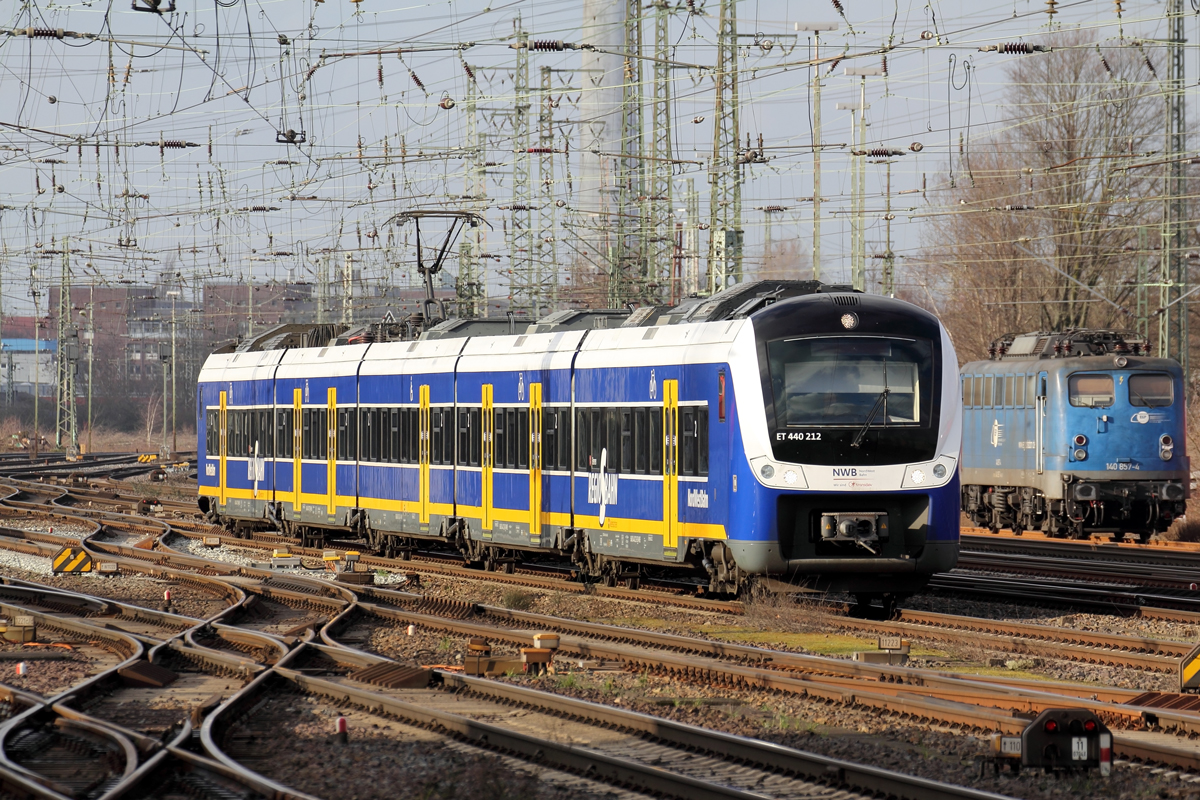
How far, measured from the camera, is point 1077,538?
30.7 m

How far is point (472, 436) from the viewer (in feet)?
73.1

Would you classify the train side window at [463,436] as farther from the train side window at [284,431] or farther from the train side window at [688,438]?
the train side window at [284,431]

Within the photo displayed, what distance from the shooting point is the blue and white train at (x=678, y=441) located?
Answer: 15.7 metres

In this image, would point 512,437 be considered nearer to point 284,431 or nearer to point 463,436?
point 463,436

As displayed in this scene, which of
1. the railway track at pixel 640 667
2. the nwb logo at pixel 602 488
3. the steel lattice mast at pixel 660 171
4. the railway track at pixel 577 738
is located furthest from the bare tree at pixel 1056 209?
the railway track at pixel 577 738

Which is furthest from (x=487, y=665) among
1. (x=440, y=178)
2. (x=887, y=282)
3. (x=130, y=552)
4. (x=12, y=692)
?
(x=887, y=282)

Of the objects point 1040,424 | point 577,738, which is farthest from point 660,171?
point 577,738

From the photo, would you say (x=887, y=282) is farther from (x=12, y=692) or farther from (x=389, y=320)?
(x=12, y=692)

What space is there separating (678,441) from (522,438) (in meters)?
4.05

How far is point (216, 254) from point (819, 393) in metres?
40.4

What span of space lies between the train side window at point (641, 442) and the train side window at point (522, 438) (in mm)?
2892

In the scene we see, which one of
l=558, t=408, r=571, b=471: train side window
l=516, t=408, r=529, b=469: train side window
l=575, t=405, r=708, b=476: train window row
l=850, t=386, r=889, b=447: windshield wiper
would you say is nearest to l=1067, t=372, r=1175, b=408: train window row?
l=516, t=408, r=529, b=469: train side window

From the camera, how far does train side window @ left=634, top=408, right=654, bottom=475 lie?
1800 cm

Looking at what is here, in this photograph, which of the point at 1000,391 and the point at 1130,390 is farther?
the point at 1000,391
